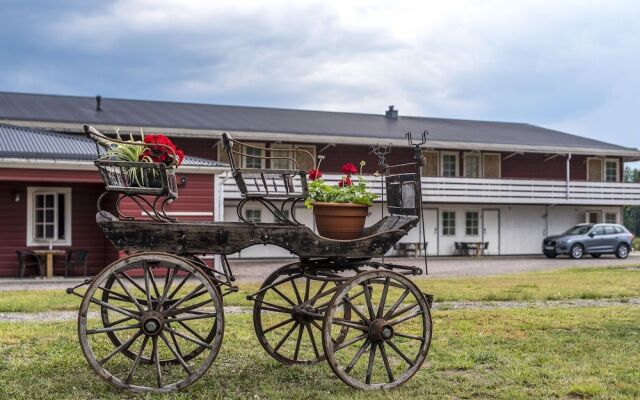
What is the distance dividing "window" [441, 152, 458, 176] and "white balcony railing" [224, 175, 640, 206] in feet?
6.65

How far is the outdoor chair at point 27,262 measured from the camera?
20.5 metres

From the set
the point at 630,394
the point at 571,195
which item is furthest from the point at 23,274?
the point at 571,195

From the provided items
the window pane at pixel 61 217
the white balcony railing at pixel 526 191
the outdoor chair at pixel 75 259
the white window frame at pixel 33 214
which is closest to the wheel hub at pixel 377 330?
the outdoor chair at pixel 75 259

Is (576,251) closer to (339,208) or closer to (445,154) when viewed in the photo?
(445,154)

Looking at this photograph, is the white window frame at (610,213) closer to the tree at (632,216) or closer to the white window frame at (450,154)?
the white window frame at (450,154)

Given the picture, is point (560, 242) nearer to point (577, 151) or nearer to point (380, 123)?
point (577, 151)

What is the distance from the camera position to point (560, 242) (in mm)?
32219

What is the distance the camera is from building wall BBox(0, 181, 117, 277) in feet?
68.4

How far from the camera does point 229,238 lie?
5.97 metres

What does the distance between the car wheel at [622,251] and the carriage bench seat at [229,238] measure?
29263mm

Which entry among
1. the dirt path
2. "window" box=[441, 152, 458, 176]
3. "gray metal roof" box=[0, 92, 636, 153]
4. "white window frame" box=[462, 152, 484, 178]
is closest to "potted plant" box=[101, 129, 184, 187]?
the dirt path

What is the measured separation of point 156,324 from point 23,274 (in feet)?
54.5

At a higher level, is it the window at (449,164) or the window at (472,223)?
the window at (449,164)

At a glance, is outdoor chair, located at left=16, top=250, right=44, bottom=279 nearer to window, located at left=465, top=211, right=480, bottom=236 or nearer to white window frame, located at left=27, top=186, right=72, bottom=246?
white window frame, located at left=27, top=186, right=72, bottom=246
